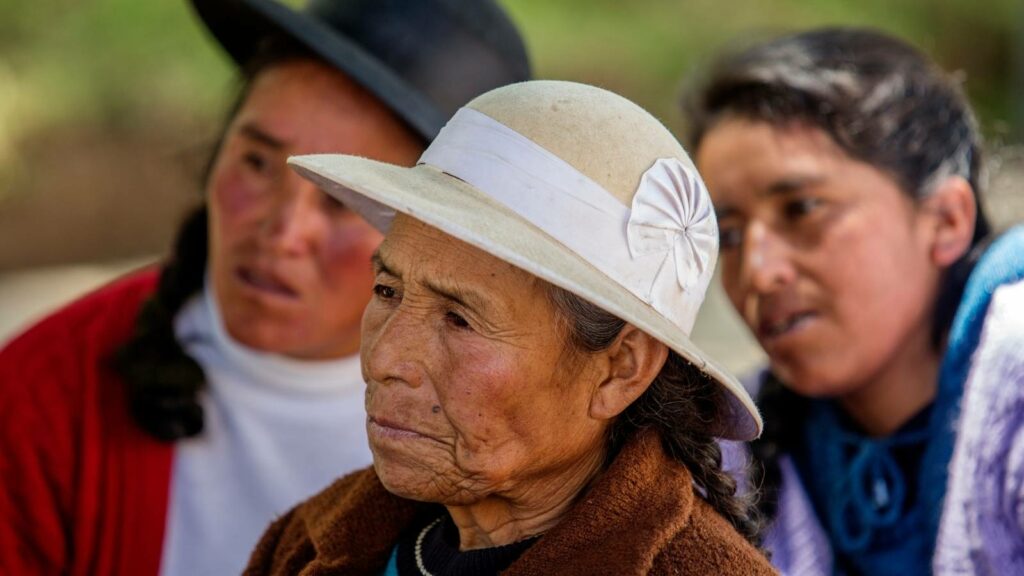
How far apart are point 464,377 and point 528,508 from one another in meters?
0.30

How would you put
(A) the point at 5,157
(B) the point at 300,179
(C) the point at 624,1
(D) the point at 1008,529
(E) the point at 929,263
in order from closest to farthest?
(D) the point at 1008,529, (B) the point at 300,179, (E) the point at 929,263, (A) the point at 5,157, (C) the point at 624,1

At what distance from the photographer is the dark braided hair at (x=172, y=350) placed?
307cm

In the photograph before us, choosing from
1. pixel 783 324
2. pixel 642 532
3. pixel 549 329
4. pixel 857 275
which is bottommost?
pixel 783 324

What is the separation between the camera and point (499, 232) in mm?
1817

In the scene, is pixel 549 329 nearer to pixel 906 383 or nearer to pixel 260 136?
pixel 260 136

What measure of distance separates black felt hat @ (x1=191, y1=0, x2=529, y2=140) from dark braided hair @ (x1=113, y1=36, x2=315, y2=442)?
0.12 meters

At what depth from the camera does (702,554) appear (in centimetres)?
190

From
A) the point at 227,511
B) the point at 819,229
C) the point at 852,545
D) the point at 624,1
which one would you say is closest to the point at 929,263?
the point at 819,229

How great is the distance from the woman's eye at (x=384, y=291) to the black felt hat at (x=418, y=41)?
1007 millimetres

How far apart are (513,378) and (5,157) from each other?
25.3ft

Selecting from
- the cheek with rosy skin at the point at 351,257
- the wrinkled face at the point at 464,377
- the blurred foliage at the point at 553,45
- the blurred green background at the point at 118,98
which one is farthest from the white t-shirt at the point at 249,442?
the blurred foliage at the point at 553,45

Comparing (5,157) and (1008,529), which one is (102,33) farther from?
(1008,529)

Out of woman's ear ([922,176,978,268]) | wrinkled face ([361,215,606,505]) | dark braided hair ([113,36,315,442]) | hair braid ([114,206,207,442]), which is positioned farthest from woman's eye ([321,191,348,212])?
woman's ear ([922,176,978,268])

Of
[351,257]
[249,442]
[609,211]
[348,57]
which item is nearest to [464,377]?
[609,211]
